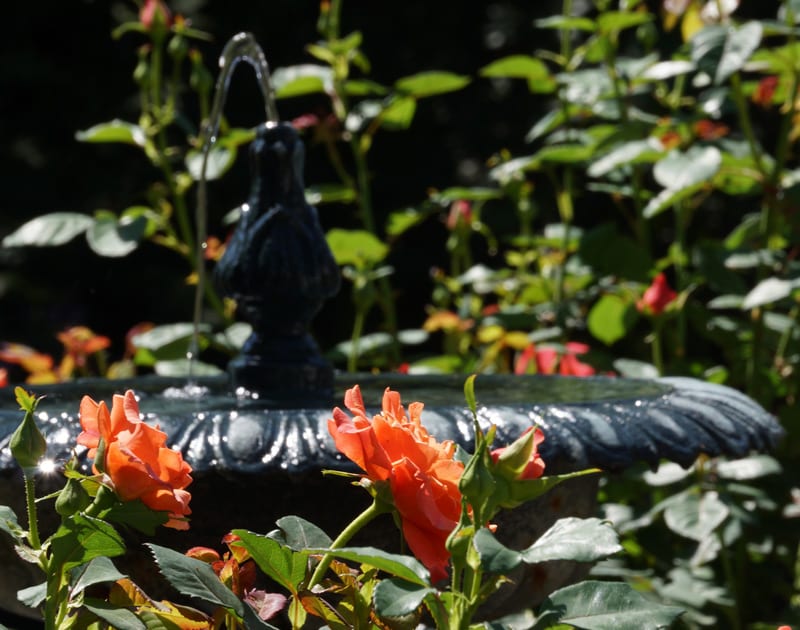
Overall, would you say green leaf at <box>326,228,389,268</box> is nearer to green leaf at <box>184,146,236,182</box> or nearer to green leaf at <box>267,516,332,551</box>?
green leaf at <box>184,146,236,182</box>

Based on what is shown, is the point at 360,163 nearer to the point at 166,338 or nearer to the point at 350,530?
the point at 166,338

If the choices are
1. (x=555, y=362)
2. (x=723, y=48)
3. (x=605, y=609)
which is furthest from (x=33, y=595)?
(x=555, y=362)

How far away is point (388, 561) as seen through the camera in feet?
2.42

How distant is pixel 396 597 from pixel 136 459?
210 mm

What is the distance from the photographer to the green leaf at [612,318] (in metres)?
2.51

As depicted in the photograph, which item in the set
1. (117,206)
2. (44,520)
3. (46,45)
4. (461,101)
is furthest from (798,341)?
(46,45)

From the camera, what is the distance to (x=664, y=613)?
79 centimetres

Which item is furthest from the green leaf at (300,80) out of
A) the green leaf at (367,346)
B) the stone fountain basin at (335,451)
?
the stone fountain basin at (335,451)

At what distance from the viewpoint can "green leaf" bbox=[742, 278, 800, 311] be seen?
2.15 metres

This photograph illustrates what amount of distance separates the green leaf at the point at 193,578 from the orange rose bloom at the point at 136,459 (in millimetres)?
45

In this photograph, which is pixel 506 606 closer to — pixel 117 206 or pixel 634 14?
pixel 634 14

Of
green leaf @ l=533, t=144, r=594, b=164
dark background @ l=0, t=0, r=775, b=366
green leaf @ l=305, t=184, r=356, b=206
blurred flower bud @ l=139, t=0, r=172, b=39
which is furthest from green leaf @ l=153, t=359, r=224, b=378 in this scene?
dark background @ l=0, t=0, r=775, b=366

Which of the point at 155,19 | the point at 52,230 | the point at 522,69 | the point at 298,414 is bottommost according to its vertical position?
the point at 298,414

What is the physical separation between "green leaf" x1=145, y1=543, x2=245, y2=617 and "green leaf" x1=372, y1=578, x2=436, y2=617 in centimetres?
13
